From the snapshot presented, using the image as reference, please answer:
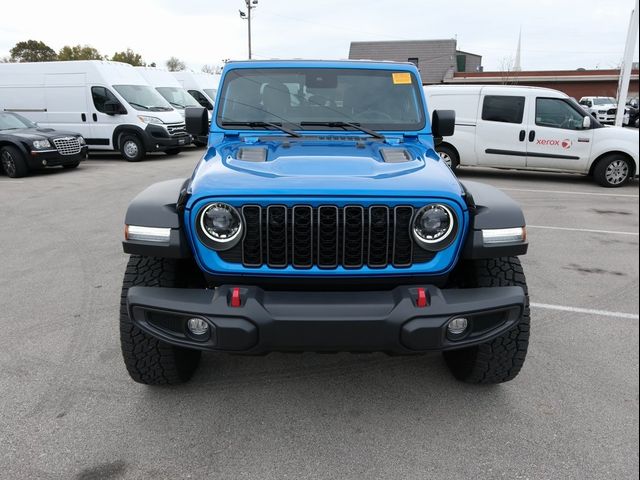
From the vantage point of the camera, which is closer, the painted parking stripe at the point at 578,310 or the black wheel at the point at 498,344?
the black wheel at the point at 498,344

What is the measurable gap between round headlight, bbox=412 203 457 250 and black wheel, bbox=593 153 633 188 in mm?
9401

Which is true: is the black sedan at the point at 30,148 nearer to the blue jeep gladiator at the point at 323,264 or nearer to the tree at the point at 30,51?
the blue jeep gladiator at the point at 323,264

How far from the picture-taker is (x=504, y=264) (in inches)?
112

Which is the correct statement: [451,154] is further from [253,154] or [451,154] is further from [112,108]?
[253,154]

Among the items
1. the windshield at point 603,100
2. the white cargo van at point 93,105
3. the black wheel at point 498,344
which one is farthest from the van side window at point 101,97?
the windshield at point 603,100

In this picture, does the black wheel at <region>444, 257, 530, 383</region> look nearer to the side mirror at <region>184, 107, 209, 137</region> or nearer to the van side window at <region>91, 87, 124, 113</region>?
the side mirror at <region>184, 107, 209, 137</region>

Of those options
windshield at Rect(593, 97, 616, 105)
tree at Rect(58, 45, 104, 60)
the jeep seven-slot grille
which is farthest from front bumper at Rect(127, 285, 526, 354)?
tree at Rect(58, 45, 104, 60)

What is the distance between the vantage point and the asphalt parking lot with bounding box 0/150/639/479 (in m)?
2.45

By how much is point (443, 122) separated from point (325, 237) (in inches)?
75.2

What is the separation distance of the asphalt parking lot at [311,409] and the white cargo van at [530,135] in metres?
6.75

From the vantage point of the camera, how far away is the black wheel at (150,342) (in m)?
2.77

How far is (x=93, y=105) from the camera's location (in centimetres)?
1408

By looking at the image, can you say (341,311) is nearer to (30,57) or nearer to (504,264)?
(504,264)

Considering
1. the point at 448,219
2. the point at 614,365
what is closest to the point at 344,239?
the point at 448,219
